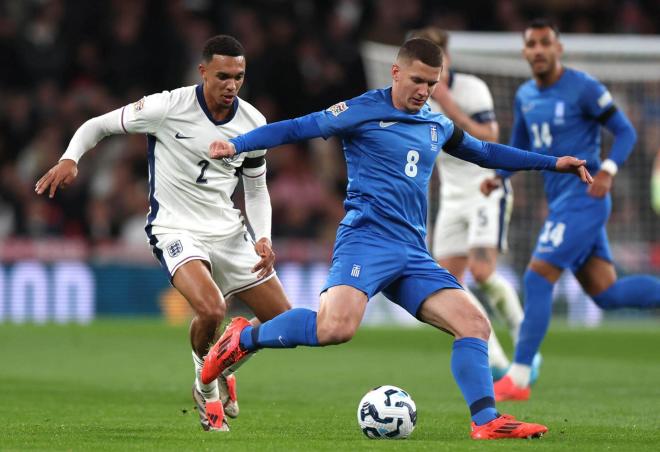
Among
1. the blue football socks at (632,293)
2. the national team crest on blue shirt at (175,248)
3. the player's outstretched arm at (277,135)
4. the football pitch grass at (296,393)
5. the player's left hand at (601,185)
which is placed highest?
the player's outstretched arm at (277,135)

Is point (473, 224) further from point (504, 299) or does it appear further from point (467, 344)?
point (467, 344)

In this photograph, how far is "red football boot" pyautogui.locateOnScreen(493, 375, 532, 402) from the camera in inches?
367

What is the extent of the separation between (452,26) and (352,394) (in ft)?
45.8

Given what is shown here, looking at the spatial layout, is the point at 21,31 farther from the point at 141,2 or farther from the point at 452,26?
the point at 452,26

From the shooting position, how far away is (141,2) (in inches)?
876

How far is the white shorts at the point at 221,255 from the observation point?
7691mm

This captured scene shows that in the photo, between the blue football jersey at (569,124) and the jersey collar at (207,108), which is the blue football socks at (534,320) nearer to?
the blue football jersey at (569,124)

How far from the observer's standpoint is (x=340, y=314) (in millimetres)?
6750

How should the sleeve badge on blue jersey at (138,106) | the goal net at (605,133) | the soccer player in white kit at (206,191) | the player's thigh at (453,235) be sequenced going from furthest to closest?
1. the goal net at (605,133)
2. the player's thigh at (453,235)
3. the sleeve badge on blue jersey at (138,106)
4. the soccer player in white kit at (206,191)

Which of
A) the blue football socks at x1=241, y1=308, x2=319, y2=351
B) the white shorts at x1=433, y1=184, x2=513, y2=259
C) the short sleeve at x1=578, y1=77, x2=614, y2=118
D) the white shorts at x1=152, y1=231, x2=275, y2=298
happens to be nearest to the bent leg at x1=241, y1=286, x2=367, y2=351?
the blue football socks at x1=241, y1=308, x2=319, y2=351

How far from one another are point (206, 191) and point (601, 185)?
2.88 meters

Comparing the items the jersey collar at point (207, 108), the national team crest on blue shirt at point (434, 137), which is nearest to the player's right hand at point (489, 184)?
the jersey collar at point (207, 108)

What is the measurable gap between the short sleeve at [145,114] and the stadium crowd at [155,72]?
11593 mm

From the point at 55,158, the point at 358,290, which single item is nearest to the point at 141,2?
the point at 55,158
